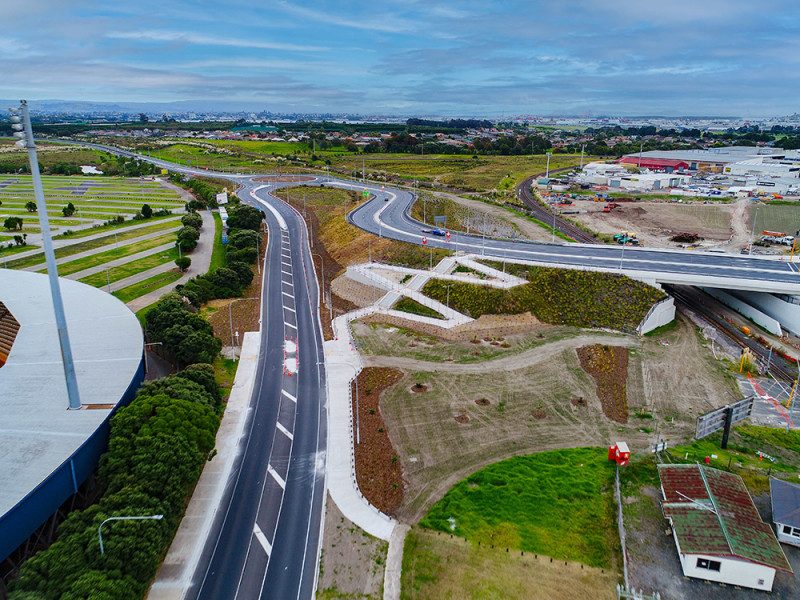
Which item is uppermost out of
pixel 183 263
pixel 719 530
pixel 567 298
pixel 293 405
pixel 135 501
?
pixel 183 263

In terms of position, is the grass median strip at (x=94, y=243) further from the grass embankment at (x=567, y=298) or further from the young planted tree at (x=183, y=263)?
the grass embankment at (x=567, y=298)

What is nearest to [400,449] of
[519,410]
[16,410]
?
[519,410]

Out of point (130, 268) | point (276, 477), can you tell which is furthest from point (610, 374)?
point (130, 268)

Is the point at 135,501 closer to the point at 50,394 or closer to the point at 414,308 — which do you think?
the point at 50,394

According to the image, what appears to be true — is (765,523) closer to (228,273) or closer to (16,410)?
(16,410)

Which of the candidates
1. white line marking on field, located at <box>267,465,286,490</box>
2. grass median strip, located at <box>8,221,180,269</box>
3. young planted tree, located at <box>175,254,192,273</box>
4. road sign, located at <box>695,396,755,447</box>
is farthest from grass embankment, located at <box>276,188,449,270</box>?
road sign, located at <box>695,396,755,447</box>
